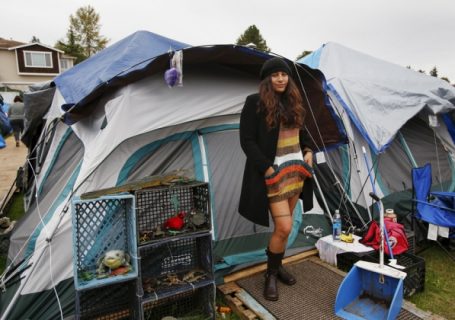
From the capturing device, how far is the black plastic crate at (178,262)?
2742mm

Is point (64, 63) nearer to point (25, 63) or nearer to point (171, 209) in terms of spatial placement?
point (25, 63)

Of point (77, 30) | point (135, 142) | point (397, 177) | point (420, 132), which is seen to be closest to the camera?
point (135, 142)

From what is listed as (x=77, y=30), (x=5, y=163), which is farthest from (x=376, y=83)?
(x=77, y=30)

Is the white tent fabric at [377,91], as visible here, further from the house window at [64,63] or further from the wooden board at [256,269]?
the house window at [64,63]

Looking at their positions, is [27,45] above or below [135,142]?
above

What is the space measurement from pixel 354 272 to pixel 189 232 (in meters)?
1.30

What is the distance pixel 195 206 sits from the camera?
288cm

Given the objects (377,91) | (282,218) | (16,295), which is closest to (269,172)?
(282,218)

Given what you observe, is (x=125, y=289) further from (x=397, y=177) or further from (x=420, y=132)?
(x=420, y=132)

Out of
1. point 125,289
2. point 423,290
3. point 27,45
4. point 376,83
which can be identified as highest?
point 27,45

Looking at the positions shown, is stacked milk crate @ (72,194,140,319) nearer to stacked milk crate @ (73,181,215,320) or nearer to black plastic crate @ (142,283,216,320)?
stacked milk crate @ (73,181,215,320)

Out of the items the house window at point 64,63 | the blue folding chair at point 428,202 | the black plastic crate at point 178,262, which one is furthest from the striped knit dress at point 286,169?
the house window at point 64,63

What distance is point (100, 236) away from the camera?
8.29 feet

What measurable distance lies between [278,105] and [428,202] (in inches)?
99.3
